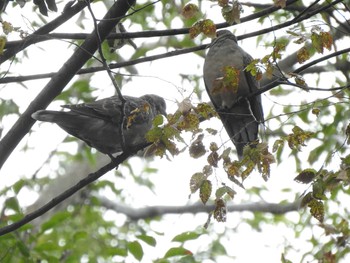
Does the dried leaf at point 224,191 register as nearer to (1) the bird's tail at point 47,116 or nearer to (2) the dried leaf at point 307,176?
(2) the dried leaf at point 307,176

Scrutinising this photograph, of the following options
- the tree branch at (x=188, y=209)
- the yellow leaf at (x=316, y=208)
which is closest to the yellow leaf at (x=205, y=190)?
the yellow leaf at (x=316, y=208)

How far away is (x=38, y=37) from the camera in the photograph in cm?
456

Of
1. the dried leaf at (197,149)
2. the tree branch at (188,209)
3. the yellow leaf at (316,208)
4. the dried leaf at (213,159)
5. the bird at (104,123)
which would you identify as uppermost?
the tree branch at (188,209)

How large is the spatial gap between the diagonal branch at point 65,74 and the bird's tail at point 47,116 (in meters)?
0.10

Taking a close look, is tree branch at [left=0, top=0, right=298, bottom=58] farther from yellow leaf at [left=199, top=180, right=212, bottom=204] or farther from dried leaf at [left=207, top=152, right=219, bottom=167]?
yellow leaf at [left=199, top=180, right=212, bottom=204]

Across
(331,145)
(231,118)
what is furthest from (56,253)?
(331,145)

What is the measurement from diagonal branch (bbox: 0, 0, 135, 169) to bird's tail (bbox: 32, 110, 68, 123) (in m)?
0.10

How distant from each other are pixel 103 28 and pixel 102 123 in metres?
1.53

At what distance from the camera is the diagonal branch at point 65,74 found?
14.2 feet

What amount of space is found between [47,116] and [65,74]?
2.47ft

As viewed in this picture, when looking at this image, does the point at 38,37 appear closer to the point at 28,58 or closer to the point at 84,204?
the point at 28,58

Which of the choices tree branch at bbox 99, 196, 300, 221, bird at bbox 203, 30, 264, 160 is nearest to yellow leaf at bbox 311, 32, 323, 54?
bird at bbox 203, 30, 264, 160

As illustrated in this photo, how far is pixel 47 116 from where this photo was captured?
5.05m

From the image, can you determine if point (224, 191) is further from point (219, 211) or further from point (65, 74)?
point (65, 74)
